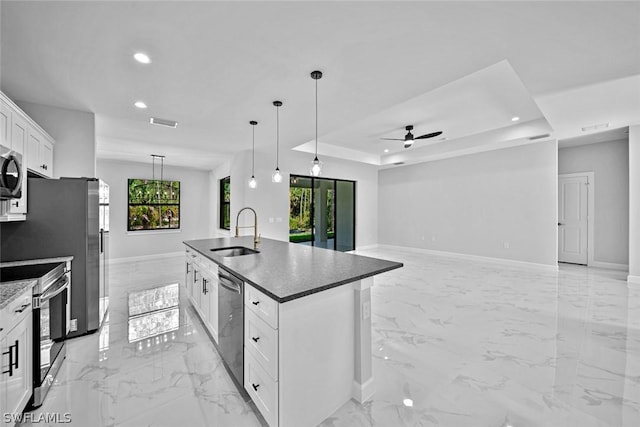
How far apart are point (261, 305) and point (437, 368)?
1.59 meters

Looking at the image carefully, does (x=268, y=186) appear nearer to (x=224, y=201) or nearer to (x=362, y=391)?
(x=224, y=201)

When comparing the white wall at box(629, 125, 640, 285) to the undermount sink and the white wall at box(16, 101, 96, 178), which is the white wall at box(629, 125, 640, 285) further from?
the white wall at box(16, 101, 96, 178)

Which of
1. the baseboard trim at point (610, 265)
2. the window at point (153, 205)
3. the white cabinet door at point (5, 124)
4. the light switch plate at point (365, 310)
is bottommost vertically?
the baseboard trim at point (610, 265)

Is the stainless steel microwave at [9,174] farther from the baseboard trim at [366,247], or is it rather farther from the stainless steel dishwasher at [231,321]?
the baseboard trim at [366,247]

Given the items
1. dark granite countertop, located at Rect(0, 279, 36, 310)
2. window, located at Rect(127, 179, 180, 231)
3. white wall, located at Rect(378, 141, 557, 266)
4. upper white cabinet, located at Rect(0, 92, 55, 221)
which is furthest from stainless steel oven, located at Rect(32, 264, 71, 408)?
white wall, located at Rect(378, 141, 557, 266)

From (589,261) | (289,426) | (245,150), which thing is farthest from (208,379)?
(589,261)

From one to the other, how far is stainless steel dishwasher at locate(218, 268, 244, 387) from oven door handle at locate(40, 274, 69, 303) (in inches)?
46.2

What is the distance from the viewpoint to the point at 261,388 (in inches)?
63.6

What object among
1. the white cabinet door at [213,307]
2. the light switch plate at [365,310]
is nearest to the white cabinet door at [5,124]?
the white cabinet door at [213,307]

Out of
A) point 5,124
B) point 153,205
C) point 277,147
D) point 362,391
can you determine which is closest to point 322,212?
point 277,147

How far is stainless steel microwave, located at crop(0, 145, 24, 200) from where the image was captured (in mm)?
1834

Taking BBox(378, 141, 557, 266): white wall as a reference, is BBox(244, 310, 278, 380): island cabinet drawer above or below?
below

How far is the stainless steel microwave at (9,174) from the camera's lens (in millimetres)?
1834

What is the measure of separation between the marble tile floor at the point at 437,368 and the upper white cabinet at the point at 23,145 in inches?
53.4
